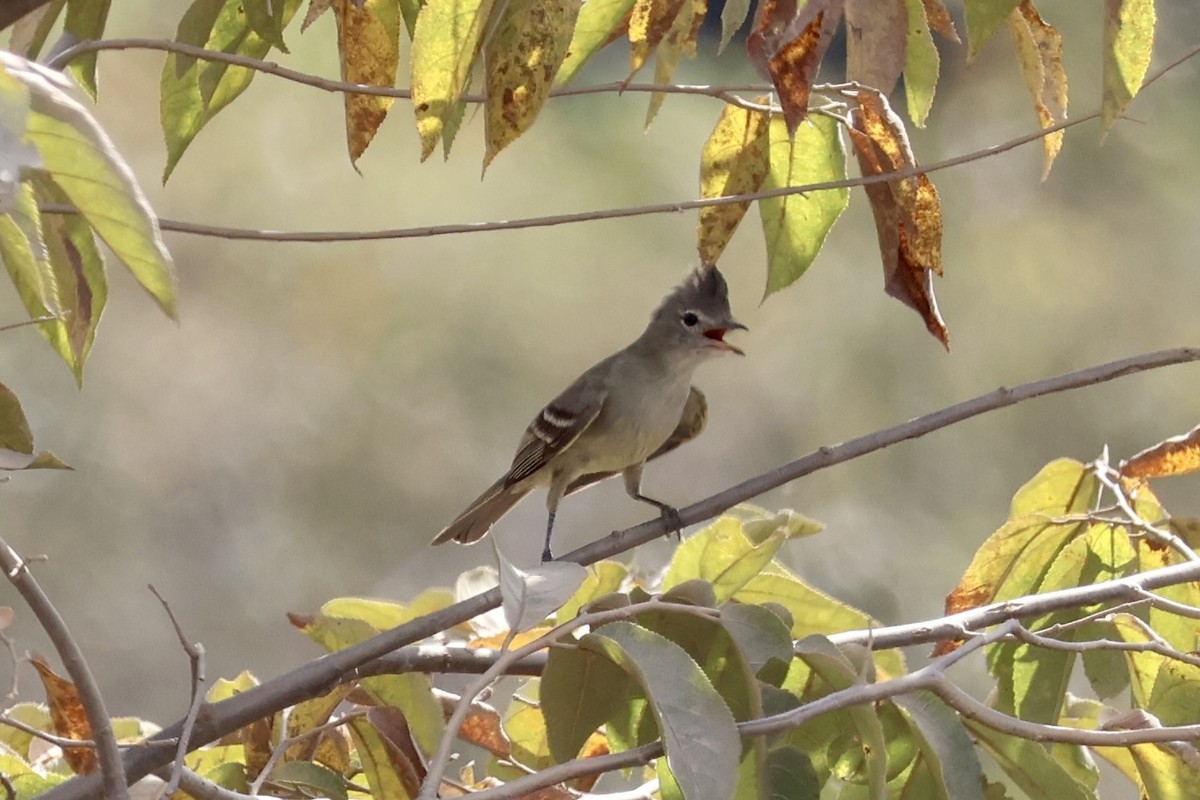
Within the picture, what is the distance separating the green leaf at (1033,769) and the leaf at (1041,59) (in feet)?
2.16

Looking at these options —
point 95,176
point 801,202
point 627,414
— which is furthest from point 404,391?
point 95,176

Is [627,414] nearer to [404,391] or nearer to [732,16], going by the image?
[732,16]

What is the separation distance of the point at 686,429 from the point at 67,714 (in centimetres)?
210

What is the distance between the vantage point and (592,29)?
151cm

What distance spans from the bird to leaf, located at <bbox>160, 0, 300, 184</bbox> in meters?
1.65

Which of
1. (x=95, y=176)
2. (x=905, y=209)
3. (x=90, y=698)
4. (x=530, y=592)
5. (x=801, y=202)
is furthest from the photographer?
(x=801, y=202)

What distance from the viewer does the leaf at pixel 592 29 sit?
150 centimetres

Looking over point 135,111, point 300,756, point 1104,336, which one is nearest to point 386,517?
point 135,111

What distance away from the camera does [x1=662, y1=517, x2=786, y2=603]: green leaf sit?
1640 mm

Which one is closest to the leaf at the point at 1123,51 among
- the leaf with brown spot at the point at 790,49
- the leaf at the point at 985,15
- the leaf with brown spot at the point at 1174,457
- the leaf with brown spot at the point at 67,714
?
the leaf at the point at 985,15

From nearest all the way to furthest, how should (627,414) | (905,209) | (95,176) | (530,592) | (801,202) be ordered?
1. (95,176)
2. (530,592)
3. (905,209)
4. (801,202)
5. (627,414)

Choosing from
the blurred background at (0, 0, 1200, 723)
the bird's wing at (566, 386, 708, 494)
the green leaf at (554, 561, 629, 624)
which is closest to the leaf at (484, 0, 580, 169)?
the green leaf at (554, 561, 629, 624)

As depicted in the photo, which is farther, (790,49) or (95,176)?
(790,49)

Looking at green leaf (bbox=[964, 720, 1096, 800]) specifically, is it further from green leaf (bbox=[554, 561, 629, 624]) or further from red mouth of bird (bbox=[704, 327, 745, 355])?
red mouth of bird (bbox=[704, 327, 745, 355])
